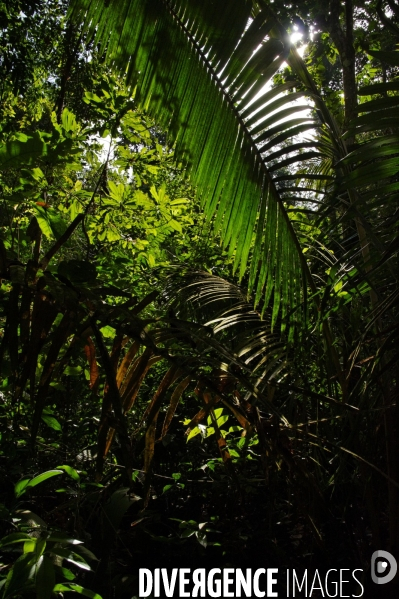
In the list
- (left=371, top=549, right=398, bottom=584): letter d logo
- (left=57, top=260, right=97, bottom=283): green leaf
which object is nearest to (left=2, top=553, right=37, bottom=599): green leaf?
(left=57, top=260, right=97, bottom=283): green leaf

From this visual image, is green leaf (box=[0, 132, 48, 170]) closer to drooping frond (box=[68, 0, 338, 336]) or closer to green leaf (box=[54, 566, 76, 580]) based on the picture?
drooping frond (box=[68, 0, 338, 336])

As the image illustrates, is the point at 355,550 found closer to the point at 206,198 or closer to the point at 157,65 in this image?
the point at 206,198

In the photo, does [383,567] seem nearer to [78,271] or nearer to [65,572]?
[65,572]

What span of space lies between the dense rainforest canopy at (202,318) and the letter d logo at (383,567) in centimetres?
4

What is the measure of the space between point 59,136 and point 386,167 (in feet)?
3.25

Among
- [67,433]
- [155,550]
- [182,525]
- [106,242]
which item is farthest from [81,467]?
[106,242]

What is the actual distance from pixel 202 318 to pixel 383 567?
4.84 ft

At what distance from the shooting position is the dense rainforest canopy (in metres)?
0.85

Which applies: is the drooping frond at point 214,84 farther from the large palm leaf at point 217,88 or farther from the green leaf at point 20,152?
the green leaf at point 20,152

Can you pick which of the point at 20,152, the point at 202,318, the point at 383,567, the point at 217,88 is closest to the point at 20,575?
the point at 20,152

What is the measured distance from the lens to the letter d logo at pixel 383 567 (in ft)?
5.36

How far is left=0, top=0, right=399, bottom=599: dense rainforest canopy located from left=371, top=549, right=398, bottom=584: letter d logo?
4 cm

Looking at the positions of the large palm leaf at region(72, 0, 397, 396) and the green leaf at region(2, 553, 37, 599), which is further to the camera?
the large palm leaf at region(72, 0, 397, 396)

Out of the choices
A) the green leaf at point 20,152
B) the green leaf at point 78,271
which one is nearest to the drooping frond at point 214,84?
the green leaf at point 20,152
